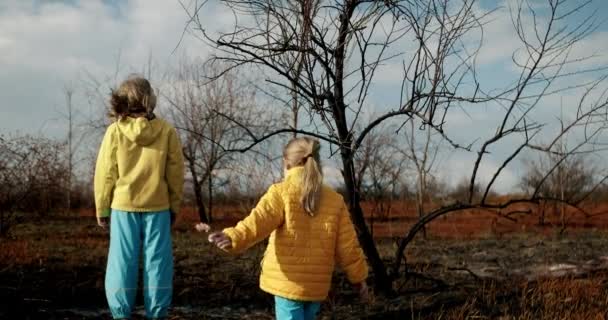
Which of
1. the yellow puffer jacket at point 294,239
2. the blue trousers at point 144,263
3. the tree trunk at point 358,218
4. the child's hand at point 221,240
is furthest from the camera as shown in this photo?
the tree trunk at point 358,218

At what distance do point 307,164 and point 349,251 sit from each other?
550 millimetres

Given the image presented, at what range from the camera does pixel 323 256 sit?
382cm

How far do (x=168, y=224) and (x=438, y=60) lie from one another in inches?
93.1

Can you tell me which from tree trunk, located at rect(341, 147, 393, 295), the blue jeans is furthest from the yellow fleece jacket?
tree trunk, located at rect(341, 147, 393, 295)

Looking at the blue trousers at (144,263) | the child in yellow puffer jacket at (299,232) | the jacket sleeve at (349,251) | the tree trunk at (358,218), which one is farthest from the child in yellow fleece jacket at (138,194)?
the tree trunk at (358,218)

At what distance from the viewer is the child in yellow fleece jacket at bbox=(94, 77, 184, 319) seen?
4230mm

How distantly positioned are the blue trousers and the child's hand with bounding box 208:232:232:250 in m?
0.77

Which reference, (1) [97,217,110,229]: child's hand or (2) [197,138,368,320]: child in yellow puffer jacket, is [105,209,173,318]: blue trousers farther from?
(2) [197,138,368,320]: child in yellow puffer jacket

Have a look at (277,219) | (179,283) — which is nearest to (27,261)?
(179,283)

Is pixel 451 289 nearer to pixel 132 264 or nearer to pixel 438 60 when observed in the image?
pixel 438 60

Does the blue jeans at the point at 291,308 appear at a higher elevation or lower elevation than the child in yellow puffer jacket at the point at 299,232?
lower

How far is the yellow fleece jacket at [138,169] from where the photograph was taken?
4270 mm

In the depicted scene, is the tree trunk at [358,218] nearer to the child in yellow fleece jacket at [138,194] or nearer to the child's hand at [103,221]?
the child in yellow fleece jacket at [138,194]

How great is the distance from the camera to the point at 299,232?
3787 mm
